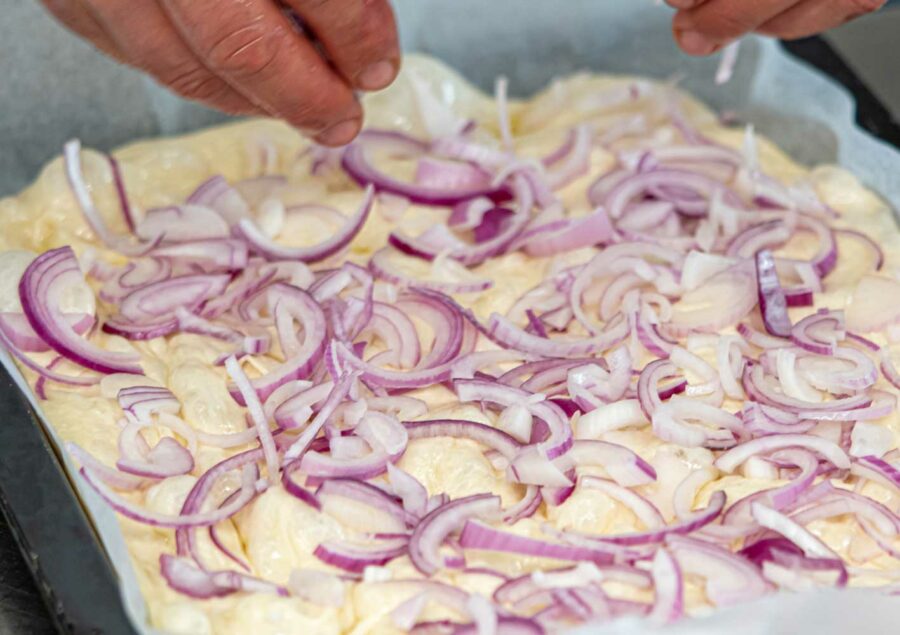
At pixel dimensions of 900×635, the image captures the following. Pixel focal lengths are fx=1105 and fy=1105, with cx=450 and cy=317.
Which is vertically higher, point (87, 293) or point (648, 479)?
point (87, 293)

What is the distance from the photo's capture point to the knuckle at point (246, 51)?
1750 millimetres

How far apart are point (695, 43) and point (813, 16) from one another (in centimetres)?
23

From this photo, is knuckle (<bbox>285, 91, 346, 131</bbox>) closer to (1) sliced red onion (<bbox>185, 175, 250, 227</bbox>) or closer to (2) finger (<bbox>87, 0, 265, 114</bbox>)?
(2) finger (<bbox>87, 0, 265, 114</bbox>)

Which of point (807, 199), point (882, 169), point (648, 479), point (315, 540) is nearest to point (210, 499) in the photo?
point (315, 540)

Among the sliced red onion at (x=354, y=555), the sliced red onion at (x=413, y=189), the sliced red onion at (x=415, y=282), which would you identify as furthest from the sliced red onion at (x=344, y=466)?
the sliced red onion at (x=413, y=189)

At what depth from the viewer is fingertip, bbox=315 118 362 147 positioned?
2047mm

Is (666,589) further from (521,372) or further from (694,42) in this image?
(694,42)

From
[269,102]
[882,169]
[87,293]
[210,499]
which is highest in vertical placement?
[269,102]

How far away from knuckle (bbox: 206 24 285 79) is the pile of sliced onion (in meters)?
0.42

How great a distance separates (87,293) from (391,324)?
550 millimetres

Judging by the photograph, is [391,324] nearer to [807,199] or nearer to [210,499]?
[210,499]

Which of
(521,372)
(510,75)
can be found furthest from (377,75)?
(510,75)

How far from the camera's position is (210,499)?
1667mm

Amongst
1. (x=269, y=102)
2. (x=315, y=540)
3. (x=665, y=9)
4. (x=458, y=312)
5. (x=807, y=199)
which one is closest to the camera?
(x=315, y=540)
